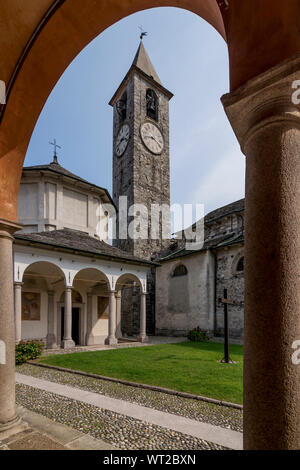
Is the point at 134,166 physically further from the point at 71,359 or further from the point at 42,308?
the point at 71,359

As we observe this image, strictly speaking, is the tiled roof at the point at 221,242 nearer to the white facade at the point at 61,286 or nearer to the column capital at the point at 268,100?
the white facade at the point at 61,286

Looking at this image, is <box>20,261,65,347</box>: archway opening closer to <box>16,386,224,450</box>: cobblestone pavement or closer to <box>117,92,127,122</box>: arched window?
<box>16,386,224,450</box>: cobblestone pavement

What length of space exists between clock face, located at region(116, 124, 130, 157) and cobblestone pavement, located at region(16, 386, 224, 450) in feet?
79.1

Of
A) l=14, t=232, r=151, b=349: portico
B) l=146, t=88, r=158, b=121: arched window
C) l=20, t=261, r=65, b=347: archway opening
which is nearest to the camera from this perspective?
l=14, t=232, r=151, b=349: portico

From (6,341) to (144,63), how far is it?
3165cm

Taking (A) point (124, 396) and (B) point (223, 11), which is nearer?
(B) point (223, 11)

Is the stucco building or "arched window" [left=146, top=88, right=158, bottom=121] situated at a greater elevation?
"arched window" [left=146, top=88, right=158, bottom=121]

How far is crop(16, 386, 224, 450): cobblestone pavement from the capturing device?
3.67 meters

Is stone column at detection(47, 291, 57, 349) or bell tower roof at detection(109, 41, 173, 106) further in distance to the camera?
bell tower roof at detection(109, 41, 173, 106)

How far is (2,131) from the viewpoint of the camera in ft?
12.0

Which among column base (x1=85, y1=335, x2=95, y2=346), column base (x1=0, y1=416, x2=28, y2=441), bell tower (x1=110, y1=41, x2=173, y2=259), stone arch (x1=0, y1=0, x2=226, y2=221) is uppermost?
A: bell tower (x1=110, y1=41, x2=173, y2=259)

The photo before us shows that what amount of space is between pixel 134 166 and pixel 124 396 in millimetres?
21210

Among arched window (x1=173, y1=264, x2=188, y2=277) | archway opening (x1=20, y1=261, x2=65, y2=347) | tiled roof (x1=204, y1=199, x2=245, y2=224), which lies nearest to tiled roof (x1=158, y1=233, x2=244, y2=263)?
arched window (x1=173, y1=264, x2=188, y2=277)
